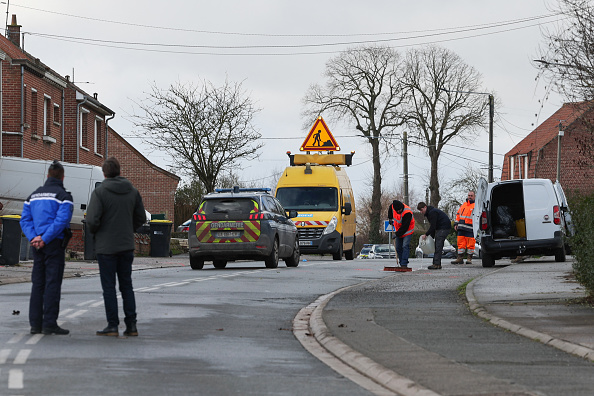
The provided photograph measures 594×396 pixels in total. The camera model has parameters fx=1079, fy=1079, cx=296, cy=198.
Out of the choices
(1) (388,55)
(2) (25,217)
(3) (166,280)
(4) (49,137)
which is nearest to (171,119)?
(4) (49,137)

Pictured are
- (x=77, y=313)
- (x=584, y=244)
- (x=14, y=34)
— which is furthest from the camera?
(x=14, y=34)

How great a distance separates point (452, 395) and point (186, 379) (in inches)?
80.3

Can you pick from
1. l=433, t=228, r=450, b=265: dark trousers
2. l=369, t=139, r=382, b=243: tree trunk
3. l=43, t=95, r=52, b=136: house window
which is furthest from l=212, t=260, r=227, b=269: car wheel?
l=369, t=139, r=382, b=243: tree trunk

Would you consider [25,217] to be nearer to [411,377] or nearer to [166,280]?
[411,377]

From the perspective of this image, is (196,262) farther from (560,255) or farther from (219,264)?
(560,255)

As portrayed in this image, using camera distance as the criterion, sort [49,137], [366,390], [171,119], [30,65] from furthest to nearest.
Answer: [171,119] < [49,137] < [30,65] < [366,390]

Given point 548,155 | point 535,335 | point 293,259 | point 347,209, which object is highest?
point 548,155

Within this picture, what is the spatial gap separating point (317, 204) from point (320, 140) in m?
2.30

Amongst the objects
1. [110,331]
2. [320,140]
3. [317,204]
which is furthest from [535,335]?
[320,140]

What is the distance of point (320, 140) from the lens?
32.8 m

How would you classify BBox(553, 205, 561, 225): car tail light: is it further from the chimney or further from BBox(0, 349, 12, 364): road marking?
the chimney

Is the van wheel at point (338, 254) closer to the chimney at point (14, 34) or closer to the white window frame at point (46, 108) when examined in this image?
the white window frame at point (46, 108)

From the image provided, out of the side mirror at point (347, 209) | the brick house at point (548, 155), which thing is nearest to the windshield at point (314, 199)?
the side mirror at point (347, 209)

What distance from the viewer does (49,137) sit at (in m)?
41.0
